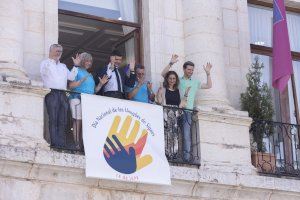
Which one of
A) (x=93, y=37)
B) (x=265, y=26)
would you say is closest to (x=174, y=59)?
(x=93, y=37)

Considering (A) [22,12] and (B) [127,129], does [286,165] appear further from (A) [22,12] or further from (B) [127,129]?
(A) [22,12]

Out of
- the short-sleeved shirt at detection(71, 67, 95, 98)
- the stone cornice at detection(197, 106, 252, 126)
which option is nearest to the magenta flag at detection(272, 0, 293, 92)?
the stone cornice at detection(197, 106, 252, 126)

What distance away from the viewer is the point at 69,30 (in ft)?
55.6

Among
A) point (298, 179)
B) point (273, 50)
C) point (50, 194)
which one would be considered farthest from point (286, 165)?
point (50, 194)

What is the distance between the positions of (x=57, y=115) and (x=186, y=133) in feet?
6.39

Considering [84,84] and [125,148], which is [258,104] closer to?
[125,148]

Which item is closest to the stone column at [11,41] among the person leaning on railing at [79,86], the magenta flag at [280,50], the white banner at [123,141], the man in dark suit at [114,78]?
the person leaning on railing at [79,86]

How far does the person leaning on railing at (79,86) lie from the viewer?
1383cm

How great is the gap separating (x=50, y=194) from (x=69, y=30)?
4347mm

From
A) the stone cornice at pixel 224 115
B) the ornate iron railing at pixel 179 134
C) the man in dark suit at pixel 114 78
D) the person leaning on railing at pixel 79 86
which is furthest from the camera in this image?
the stone cornice at pixel 224 115

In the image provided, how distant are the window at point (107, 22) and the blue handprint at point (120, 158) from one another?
91.7 inches

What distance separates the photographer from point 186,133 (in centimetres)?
1464

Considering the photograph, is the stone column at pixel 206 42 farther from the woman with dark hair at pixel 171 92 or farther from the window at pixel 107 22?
the window at pixel 107 22

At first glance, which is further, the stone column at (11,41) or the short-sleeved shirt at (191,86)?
the short-sleeved shirt at (191,86)
